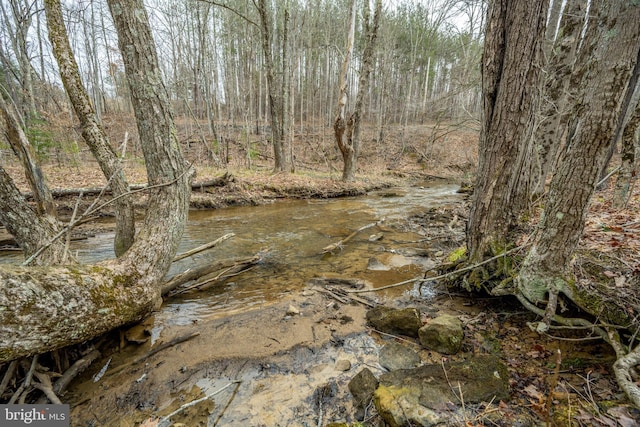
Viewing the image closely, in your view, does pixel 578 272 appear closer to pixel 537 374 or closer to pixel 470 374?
pixel 537 374

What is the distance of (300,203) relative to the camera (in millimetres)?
11625

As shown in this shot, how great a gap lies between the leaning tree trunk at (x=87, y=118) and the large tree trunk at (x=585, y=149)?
491cm

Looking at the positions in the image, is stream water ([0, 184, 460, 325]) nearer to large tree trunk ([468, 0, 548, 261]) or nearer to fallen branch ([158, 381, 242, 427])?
fallen branch ([158, 381, 242, 427])

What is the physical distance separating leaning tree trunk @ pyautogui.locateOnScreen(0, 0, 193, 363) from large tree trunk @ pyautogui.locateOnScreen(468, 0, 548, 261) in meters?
4.04

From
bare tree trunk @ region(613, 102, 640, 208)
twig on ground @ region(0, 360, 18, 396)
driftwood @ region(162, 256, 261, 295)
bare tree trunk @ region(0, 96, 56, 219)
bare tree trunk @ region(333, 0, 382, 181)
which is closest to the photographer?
twig on ground @ region(0, 360, 18, 396)

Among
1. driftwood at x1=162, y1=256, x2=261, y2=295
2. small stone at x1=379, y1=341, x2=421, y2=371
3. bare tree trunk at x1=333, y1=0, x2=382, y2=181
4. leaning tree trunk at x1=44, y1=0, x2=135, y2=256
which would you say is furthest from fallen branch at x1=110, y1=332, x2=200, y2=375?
bare tree trunk at x1=333, y1=0, x2=382, y2=181

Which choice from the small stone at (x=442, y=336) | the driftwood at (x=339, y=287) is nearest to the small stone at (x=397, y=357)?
the small stone at (x=442, y=336)

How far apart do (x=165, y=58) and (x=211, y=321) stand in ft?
77.6

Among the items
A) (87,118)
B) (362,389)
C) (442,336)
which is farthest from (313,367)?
(87,118)

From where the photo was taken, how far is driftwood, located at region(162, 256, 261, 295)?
13.2 ft

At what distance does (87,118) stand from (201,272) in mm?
2833

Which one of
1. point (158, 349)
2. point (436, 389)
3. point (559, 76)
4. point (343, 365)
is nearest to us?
point (436, 389)

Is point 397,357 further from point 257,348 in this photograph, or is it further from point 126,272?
point 126,272

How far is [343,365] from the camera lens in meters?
2.85
